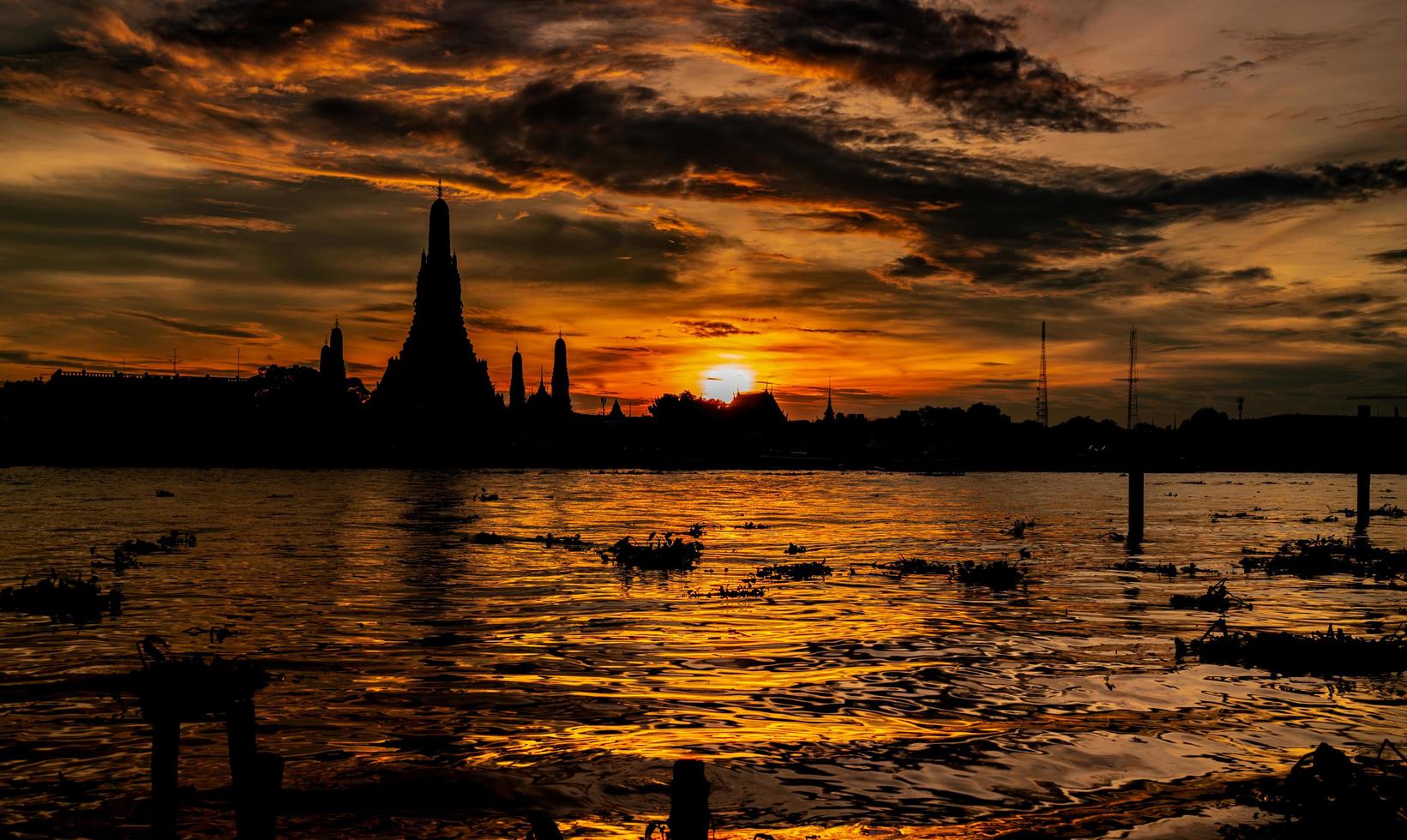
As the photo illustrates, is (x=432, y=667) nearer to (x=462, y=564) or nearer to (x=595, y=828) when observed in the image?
(x=595, y=828)

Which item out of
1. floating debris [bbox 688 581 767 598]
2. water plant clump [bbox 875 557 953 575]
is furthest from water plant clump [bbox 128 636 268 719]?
water plant clump [bbox 875 557 953 575]

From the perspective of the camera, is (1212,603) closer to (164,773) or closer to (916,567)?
(916,567)

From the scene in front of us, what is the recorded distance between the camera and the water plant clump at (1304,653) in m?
20.5

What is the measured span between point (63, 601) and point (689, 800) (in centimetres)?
2655

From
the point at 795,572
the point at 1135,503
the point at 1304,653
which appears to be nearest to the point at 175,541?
the point at 795,572

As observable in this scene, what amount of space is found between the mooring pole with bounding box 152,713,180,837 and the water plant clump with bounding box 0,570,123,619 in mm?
20417

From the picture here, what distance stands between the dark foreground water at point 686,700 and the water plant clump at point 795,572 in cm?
151

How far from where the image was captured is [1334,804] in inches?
400

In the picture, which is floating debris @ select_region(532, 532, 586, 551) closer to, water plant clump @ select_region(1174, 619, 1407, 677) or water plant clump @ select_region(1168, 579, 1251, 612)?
water plant clump @ select_region(1168, 579, 1251, 612)

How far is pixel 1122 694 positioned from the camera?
60.1ft

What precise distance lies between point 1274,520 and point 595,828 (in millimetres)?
82636

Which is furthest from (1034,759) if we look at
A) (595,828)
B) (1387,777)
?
(595,828)

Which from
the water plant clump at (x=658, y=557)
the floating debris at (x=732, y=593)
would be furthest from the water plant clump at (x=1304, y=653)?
the water plant clump at (x=658, y=557)

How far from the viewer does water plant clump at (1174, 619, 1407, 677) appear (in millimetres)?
20547
